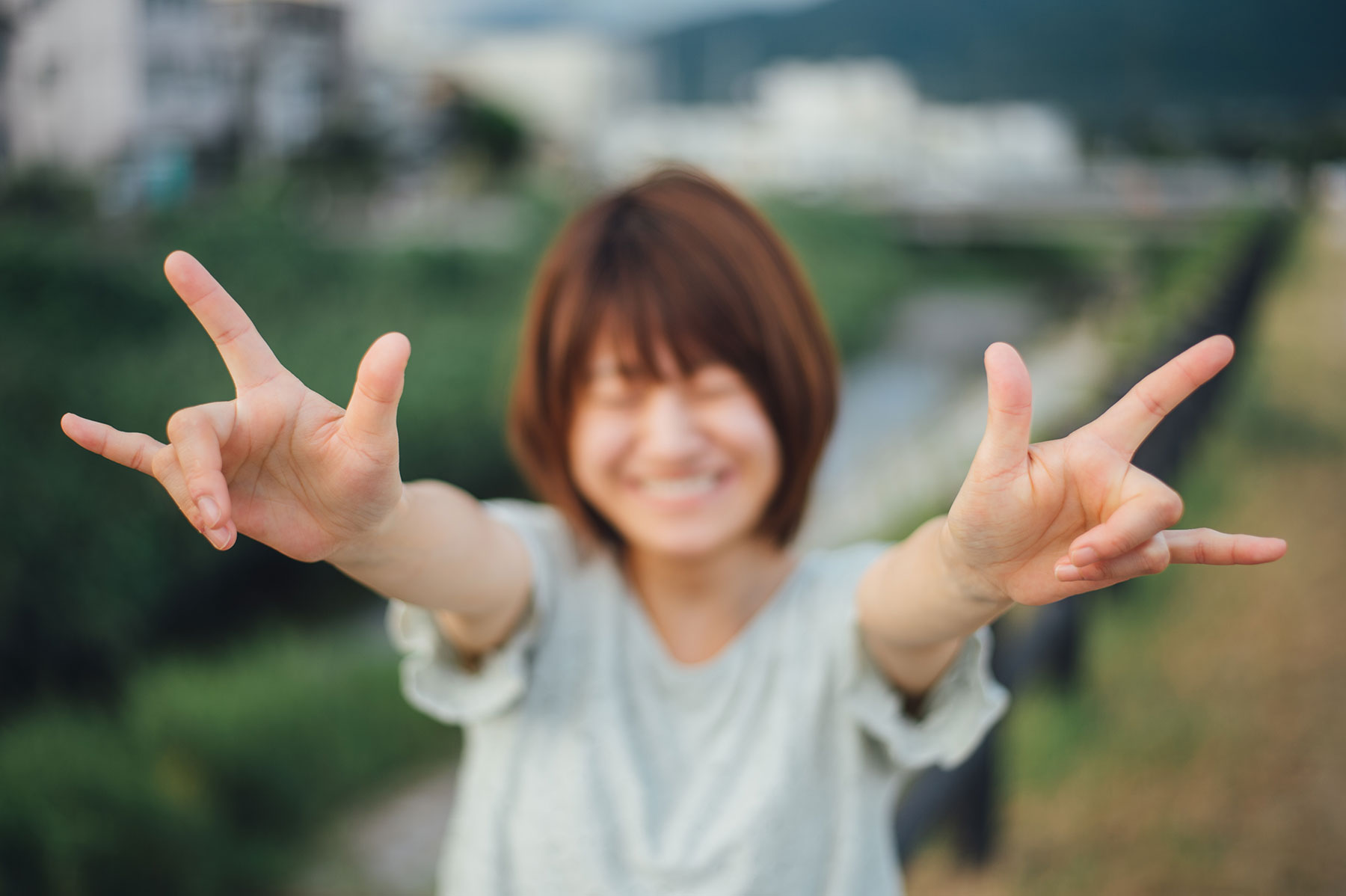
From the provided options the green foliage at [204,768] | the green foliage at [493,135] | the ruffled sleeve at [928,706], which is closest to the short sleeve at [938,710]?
the ruffled sleeve at [928,706]

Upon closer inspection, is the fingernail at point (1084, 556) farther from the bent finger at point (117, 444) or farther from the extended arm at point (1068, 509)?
the bent finger at point (117, 444)

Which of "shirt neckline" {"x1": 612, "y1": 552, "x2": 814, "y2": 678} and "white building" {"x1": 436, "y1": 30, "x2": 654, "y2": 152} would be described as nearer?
"shirt neckline" {"x1": 612, "y1": 552, "x2": 814, "y2": 678}

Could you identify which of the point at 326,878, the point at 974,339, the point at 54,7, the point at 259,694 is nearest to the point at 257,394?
the point at 54,7

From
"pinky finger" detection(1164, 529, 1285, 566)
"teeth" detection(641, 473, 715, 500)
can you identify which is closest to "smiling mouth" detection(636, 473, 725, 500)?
"teeth" detection(641, 473, 715, 500)

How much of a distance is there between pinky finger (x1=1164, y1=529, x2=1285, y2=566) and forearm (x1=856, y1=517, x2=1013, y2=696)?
0.17 metres

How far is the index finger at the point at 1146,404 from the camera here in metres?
0.79

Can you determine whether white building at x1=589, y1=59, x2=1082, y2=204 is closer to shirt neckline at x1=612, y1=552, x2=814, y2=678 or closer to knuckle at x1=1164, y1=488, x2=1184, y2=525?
shirt neckline at x1=612, y1=552, x2=814, y2=678

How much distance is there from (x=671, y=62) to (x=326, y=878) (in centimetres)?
2999

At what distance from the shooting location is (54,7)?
2184 mm

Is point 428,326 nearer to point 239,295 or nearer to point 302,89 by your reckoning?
point 239,295

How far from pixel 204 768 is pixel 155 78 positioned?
2.12 meters

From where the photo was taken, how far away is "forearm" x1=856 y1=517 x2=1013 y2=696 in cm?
93

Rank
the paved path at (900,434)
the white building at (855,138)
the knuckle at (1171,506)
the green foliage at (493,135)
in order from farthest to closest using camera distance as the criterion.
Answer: the white building at (855,138) < the green foliage at (493,135) < the paved path at (900,434) < the knuckle at (1171,506)

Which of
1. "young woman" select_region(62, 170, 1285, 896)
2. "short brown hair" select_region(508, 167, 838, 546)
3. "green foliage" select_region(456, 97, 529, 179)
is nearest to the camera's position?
"young woman" select_region(62, 170, 1285, 896)
